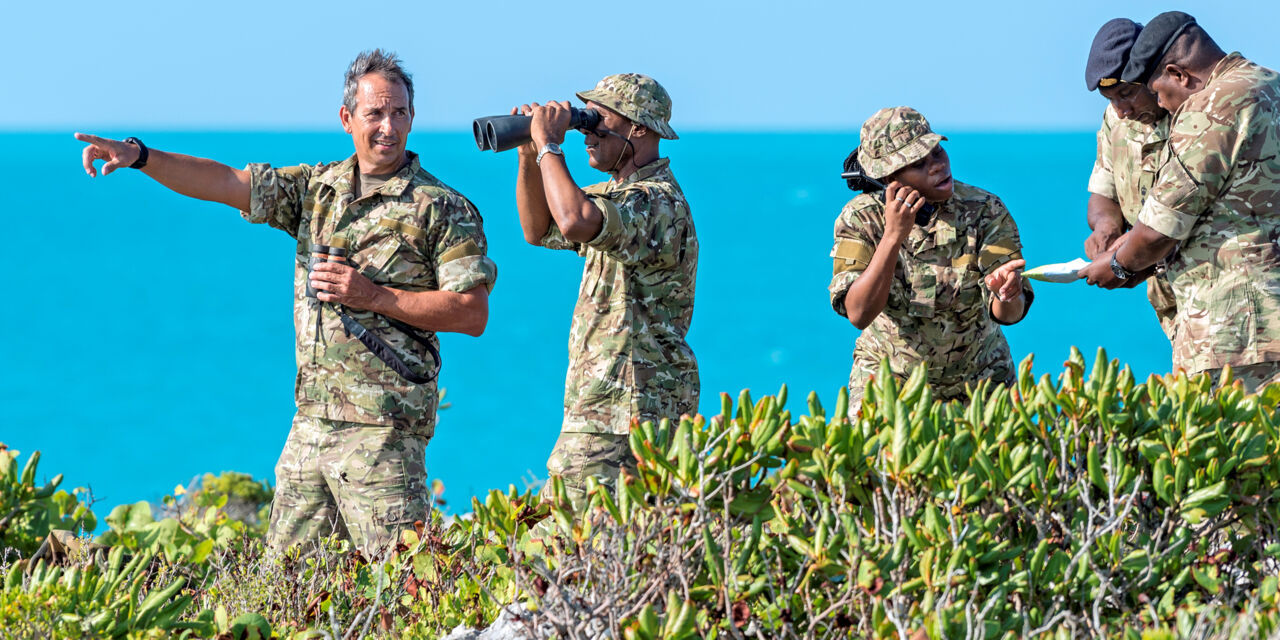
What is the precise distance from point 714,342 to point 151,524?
20.4 m

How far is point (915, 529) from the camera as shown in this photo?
299 centimetres

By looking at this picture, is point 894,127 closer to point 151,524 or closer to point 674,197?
point 674,197

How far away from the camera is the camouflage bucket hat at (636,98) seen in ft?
16.3

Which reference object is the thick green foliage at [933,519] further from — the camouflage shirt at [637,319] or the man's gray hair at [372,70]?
the man's gray hair at [372,70]

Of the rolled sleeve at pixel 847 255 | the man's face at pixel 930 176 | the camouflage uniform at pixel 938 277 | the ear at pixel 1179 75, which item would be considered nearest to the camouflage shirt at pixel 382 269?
the rolled sleeve at pixel 847 255

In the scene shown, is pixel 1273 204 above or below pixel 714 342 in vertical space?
below

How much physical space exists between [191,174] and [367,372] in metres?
0.90

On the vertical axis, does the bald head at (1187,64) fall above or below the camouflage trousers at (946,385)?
above

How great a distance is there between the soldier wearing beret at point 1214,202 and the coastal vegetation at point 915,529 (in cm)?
77

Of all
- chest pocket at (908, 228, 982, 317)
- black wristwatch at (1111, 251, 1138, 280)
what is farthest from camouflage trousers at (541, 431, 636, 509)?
black wristwatch at (1111, 251, 1138, 280)

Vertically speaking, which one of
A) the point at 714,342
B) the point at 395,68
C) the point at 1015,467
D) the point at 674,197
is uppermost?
the point at 714,342

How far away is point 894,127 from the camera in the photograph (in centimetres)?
485

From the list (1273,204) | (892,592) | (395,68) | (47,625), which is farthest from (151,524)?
(1273,204)

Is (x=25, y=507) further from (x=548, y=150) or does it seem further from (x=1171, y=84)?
(x=1171, y=84)
